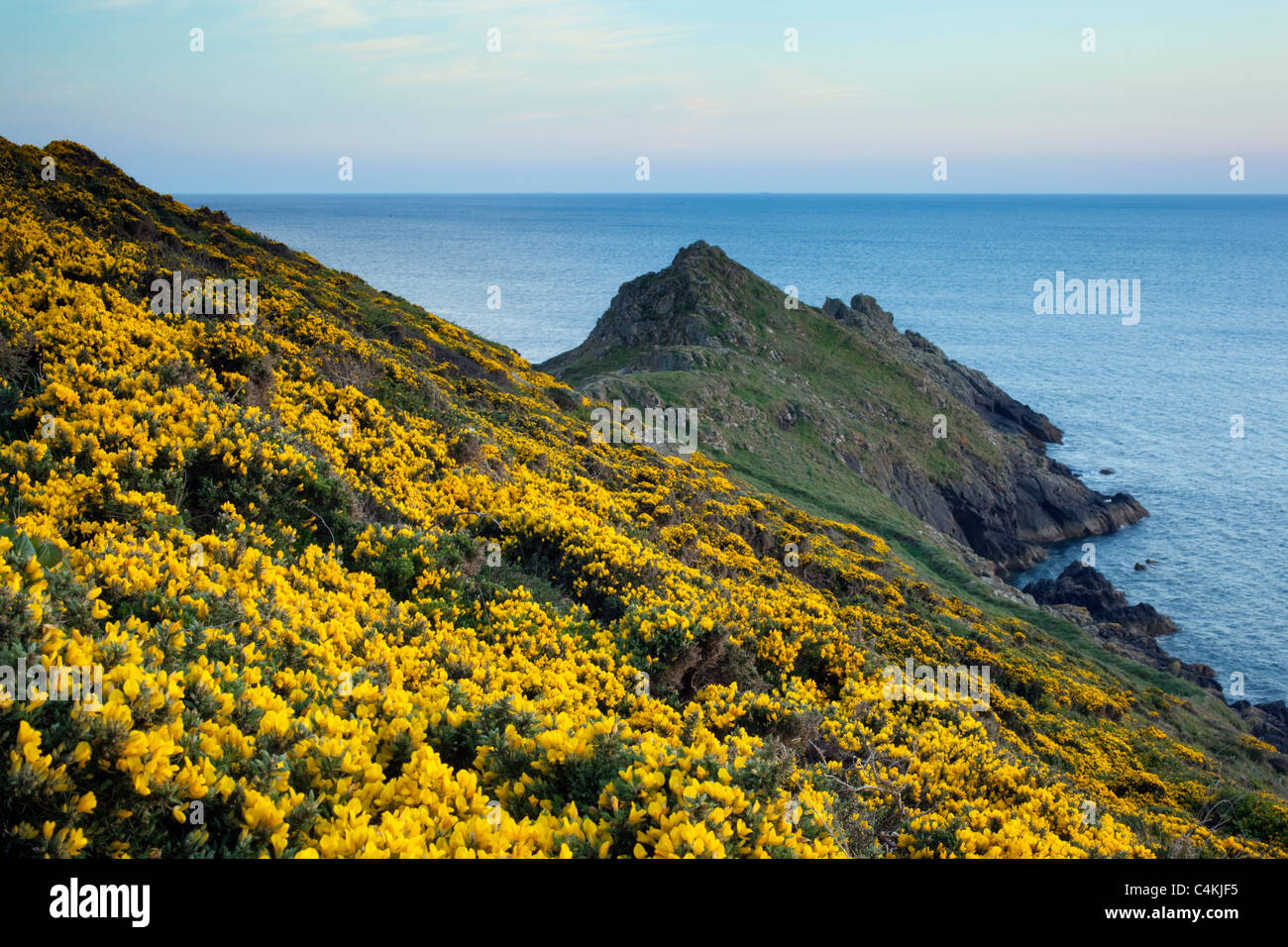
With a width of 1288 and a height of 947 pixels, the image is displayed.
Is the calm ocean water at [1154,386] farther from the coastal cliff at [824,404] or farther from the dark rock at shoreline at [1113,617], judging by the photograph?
the coastal cliff at [824,404]

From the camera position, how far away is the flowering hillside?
4703 mm

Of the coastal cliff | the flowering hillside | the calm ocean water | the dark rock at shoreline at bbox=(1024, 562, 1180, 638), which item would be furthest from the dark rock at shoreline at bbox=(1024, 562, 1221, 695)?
the flowering hillside

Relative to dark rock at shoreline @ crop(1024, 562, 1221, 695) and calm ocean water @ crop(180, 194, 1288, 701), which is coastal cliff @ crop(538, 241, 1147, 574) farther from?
dark rock at shoreline @ crop(1024, 562, 1221, 695)

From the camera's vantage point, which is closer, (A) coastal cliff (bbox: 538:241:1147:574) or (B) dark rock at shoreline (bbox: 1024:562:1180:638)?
(B) dark rock at shoreline (bbox: 1024:562:1180:638)

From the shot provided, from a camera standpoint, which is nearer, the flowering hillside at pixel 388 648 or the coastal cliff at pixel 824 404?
the flowering hillside at pixel 388 648

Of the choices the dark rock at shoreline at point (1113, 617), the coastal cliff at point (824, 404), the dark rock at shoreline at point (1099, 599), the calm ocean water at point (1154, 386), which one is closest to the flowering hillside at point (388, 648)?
the dark rock at shoreline at point (1113, 617)

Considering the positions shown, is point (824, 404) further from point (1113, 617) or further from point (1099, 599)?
point (1113, 617)

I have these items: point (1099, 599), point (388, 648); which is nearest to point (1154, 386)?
point (1099, 599)

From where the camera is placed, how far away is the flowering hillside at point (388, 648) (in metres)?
4.70

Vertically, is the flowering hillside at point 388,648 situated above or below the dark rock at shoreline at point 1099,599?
above

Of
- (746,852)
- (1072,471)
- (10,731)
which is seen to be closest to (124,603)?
(10,731)

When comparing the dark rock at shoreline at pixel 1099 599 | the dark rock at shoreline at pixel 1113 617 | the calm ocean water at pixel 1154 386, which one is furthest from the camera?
the calm ocean water at pixel 1154 386

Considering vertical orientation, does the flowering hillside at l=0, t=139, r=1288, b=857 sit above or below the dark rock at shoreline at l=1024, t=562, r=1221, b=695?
above
